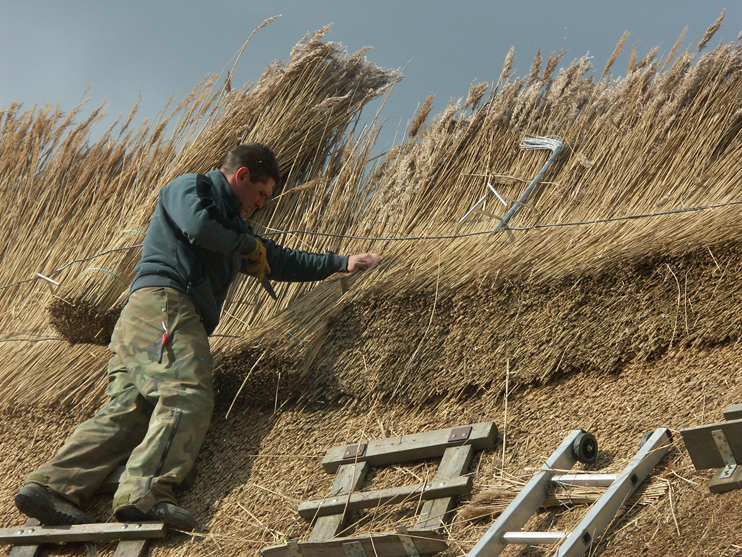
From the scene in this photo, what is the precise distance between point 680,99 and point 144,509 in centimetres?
234

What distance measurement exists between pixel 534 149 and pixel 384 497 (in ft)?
5.01

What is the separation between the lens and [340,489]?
238cm

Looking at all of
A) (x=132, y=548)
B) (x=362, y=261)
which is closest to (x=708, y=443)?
(x=362, y=261)

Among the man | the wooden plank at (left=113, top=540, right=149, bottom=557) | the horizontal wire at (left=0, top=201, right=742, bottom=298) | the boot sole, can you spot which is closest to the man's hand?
the man

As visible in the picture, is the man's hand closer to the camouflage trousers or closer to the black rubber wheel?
the camouflage trousers

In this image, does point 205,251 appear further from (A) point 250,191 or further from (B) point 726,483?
(B) point 726,483

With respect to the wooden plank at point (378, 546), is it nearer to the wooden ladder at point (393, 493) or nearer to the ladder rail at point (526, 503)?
the wooden ladder at point (393, 493)

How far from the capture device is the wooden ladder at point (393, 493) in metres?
2.04

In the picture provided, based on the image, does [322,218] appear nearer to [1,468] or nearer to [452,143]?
[452,143]

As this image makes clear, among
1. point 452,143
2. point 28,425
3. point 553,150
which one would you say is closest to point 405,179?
point 452,143

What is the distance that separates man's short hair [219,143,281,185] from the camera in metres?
2.99

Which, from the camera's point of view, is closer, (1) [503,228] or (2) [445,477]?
(2) [445,477]

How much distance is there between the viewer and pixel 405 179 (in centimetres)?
327

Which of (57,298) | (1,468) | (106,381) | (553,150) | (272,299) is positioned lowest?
(1,468)
